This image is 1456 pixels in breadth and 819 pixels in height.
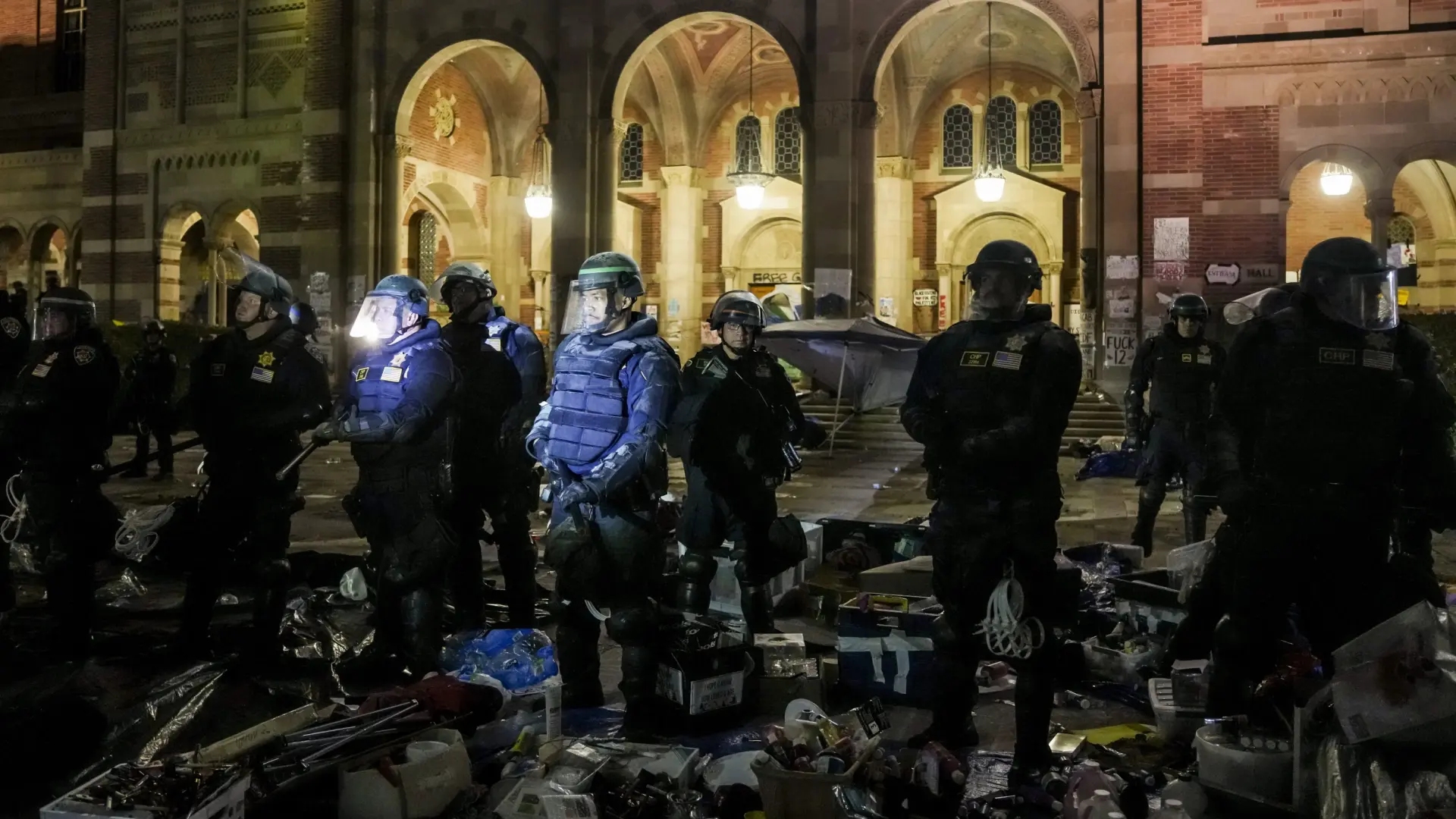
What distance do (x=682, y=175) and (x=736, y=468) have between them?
1963 cm

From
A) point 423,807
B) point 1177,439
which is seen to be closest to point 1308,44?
point 1177,439

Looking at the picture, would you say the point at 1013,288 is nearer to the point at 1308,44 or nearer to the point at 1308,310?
the point at 1308,310

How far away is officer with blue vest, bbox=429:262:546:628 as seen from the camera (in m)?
6.65

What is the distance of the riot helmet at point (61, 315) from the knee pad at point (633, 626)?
141 inches

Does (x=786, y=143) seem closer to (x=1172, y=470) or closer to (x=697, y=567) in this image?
(x=1172, y=470)

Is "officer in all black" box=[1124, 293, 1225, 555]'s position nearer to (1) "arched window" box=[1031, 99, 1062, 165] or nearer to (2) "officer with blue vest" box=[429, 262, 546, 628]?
(2) "officer with blue vest" box=[429, 262, 546, 628]

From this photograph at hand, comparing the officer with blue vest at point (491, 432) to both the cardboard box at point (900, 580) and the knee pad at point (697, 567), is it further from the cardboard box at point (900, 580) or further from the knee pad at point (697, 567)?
the cardboard box at point (900, 580)

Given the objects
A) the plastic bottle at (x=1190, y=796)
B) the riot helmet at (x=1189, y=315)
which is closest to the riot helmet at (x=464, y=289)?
the plastic bottle at (x=1190, y=796)

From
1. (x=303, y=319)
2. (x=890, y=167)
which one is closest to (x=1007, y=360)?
(x=303, y=319)

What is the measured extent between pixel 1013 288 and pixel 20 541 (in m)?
7.71

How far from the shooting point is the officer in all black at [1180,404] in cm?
838

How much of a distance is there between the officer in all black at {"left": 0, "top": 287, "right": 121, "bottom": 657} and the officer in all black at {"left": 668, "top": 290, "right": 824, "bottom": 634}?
3.31m

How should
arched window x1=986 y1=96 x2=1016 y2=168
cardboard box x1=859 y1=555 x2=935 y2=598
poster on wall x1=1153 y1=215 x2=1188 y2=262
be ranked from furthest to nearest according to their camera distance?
arched window x1=986 y1=96 x2=1016 y2=168
poster on wall x1=1153 y1=215 x2=1188 y2=262
cardboard box x1=859 y1=555 x2=935 y2=598

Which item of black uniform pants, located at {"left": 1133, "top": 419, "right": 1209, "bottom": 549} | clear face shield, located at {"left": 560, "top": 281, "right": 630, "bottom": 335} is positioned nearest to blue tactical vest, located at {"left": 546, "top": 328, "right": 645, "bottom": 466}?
clear face shield, located at {"left": 560, "top": 281, "right": 630, "bottom": 335}
